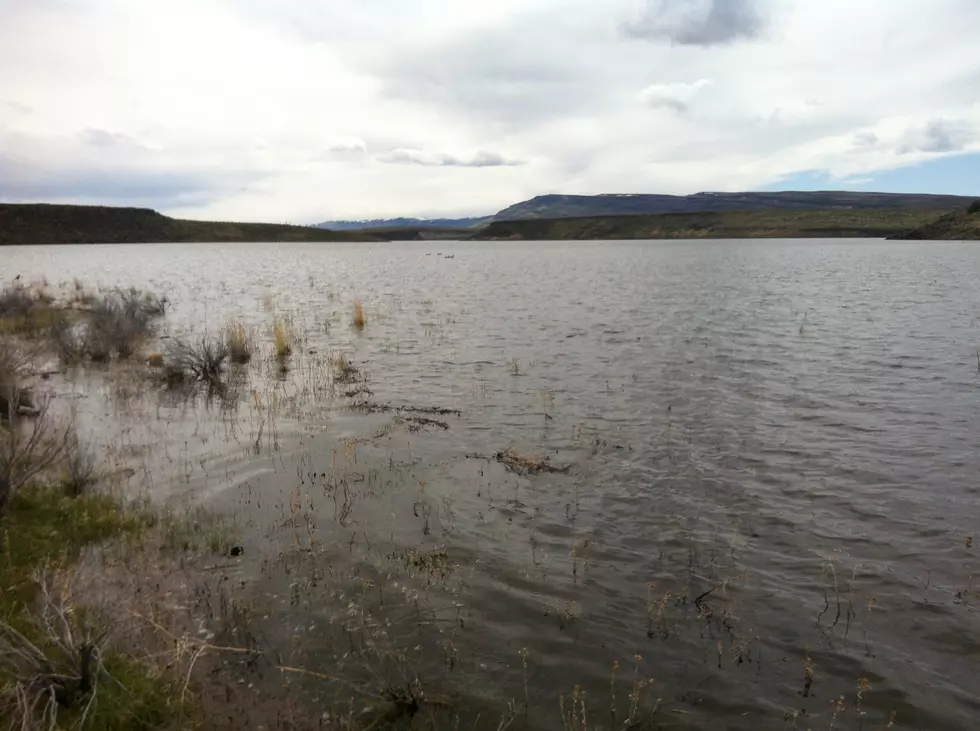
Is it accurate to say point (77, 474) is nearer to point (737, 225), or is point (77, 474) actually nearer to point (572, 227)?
point (737, 225)

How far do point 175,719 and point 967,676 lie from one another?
6722 millimetres

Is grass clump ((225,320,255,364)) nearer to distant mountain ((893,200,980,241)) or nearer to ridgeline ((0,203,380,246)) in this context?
distant mountain ((893,200,980,241))

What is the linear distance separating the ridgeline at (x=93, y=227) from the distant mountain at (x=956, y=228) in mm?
162067

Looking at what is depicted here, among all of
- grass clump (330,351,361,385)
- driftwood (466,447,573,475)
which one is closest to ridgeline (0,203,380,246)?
grass clump (330,351,361,385)

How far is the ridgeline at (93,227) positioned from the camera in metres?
134

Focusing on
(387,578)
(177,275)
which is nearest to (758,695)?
(387,578)

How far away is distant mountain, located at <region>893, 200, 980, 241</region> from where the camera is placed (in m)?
98.0

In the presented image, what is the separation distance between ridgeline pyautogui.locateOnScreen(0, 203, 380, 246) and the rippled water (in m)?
151

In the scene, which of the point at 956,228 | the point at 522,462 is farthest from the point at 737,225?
the point at 522,462

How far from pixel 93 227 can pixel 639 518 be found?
167m

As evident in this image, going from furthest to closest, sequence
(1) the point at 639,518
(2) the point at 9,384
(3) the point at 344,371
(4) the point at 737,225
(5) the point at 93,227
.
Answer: (4) the point at 737,225 → (5) the point at 93,227 → (3) the point at 344,371 → (2) the point at 9,384 → (1) the point at 639,518

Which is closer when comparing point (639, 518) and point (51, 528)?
point (51, 528)

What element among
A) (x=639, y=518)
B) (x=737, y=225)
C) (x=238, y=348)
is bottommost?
(x=639, y=518)

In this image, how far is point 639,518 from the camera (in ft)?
28.2
